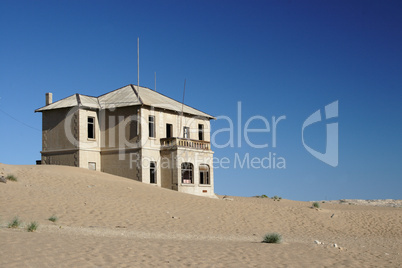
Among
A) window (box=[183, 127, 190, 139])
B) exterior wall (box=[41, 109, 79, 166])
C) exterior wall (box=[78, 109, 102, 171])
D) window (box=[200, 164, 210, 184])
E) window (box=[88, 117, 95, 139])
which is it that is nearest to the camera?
exterior wall (box=[78, 109, 102, 171])

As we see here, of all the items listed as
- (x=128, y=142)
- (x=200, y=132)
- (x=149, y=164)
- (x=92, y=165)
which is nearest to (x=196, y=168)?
(x=149, y=164)

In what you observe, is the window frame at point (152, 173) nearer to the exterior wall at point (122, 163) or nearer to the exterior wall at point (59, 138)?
the exterior wall at point (122, 163)

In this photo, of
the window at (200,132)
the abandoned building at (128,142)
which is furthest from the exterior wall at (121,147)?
the window at (200,132)

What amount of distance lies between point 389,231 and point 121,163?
1980 centimetres

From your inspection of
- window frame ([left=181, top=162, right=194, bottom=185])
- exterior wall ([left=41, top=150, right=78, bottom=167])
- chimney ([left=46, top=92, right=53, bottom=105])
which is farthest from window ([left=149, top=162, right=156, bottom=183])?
chimney ([left=46, top=92, right=53, bottom=105])

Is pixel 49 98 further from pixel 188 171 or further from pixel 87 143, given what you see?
pixel 188 171

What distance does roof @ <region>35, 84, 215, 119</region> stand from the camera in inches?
1419

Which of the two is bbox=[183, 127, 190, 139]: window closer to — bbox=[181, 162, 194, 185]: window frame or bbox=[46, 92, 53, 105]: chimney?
bbox=[181, 162, 194, 185]: window frame

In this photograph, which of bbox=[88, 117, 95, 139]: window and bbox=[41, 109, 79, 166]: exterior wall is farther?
bbox=[88, 117, 95, 139]: window

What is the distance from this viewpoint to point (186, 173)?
125 feet

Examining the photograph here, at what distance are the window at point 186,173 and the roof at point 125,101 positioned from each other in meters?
4.76

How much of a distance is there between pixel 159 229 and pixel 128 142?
640 inches

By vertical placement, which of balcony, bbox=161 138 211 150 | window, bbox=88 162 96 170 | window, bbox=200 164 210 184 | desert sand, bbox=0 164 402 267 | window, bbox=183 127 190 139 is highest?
window, bbox=183 127 190 139

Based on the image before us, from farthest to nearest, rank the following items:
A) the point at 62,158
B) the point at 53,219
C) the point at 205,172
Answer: the point at 205,172
the point at 62,158
the point at 53,219
